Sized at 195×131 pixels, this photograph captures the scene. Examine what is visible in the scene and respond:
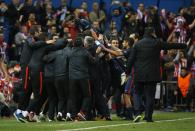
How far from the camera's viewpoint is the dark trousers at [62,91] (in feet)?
65.4

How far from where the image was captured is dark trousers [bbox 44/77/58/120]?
20.1 meters

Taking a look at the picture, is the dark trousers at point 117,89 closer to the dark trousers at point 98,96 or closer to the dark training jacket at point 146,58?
the dark trousers at point 98,96

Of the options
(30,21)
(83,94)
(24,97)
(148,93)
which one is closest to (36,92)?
(24,97)

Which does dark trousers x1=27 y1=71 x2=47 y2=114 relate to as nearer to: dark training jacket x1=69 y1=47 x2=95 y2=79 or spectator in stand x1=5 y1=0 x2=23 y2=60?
dark training jacket x1=69 y1=47 x2=95 y2=79

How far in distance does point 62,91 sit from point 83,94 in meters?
0.67

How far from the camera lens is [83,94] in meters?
19.7

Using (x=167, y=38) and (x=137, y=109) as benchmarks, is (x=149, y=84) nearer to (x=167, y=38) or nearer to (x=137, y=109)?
(x=137, y=109)

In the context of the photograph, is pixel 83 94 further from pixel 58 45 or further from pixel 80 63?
pixel 58 45

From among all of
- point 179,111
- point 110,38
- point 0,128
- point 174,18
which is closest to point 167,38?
point 174,18

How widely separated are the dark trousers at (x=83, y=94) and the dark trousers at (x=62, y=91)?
0.30 meters

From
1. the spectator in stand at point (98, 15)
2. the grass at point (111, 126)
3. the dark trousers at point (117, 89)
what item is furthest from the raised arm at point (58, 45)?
the spectator in stand at point (98, 15)

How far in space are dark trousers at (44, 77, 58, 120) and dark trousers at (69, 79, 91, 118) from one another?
0.69 meters

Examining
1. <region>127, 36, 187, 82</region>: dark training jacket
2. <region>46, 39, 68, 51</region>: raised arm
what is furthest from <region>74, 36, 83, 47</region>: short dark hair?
<region>127, 36, 187, 82</region>: dark training jacket

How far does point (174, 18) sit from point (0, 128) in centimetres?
1539
